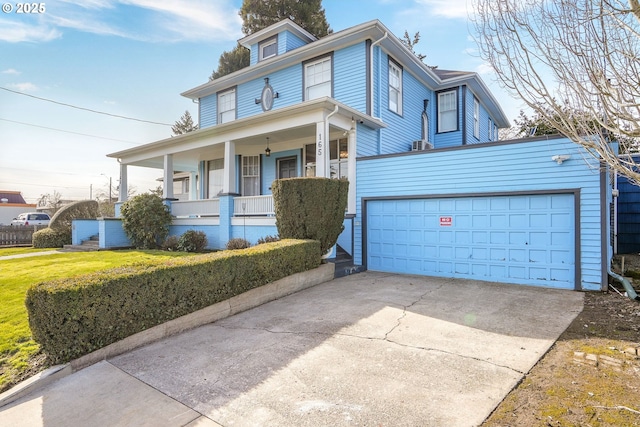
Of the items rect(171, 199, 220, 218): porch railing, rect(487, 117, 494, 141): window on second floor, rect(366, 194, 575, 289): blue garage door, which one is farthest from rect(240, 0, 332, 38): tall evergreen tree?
rect(366, 194, 575, 289): blue garage door

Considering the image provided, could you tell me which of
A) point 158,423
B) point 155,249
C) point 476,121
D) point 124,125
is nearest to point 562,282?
point 158,423

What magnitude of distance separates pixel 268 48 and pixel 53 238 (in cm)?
1234

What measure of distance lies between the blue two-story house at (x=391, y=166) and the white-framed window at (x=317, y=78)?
0.05 meters

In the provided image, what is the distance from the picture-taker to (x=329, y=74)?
470 inches

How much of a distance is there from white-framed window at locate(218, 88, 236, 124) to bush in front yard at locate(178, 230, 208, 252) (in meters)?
5.89

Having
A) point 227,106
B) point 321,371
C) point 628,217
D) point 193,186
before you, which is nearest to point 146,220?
point 227,106

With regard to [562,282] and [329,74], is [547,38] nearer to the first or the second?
[562,282]

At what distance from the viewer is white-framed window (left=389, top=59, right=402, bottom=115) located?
38.8 feet

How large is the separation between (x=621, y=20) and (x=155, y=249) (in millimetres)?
13172

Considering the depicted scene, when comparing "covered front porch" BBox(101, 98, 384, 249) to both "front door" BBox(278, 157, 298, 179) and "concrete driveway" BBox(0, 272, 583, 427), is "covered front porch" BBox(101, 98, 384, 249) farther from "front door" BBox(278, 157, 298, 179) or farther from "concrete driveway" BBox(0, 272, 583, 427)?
"concrete driveway" BBox(0, 272, 583, 427)

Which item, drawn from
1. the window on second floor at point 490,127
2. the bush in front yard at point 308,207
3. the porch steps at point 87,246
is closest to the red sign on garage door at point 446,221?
the bush in front yard at point 308,207

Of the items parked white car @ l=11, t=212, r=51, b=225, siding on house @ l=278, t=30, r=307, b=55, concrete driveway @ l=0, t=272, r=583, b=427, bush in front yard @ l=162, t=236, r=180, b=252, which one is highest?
siding on house @ l=278, t=30, r=307, b=55
